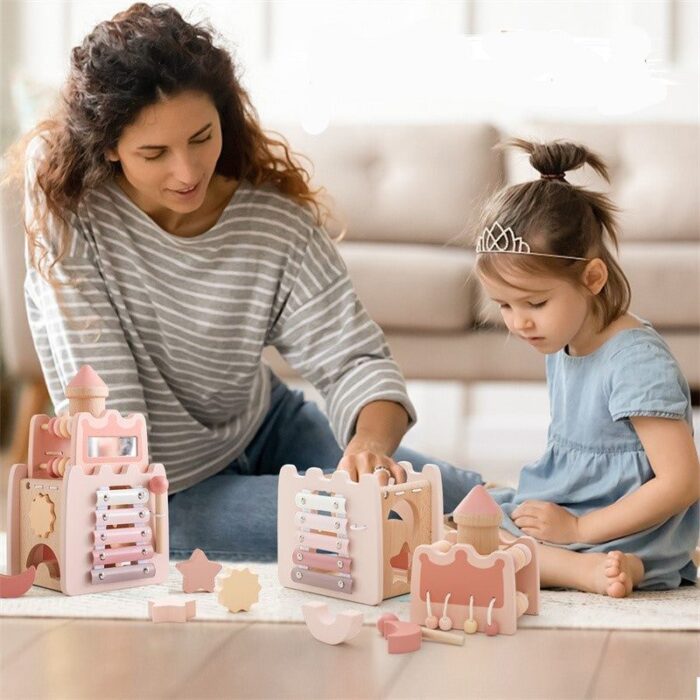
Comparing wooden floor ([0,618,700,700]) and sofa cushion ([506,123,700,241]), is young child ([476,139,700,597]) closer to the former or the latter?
wooden floor ([0,618,700,700])

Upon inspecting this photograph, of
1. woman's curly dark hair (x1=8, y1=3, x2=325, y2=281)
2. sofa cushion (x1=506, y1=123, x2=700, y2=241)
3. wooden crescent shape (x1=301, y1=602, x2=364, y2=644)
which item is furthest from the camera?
sofa cushion (x1=506, y1=123, x2=700, y2=241)

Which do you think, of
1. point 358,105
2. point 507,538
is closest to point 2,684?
point 507,538

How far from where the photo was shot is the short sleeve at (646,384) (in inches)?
54.1

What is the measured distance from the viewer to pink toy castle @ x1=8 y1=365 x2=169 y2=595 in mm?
1333

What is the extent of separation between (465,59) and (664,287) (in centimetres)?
136

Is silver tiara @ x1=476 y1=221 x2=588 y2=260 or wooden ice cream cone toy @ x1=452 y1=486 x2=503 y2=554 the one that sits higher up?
silver tiara @ x1=476 y1=221 x2=588 y2=260

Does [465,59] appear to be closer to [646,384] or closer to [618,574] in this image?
[646,384]

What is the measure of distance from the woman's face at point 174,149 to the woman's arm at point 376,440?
1.21ft

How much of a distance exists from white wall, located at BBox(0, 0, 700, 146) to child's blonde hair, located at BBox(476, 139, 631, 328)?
7.23 ft

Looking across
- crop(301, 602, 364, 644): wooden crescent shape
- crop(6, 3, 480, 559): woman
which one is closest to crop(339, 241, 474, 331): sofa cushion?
crop(6, 3, 480, 559): woman

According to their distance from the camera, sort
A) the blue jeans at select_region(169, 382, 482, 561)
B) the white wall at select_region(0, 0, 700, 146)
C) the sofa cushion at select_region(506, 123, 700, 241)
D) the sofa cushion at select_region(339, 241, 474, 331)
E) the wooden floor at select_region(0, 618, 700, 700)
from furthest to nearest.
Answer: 1. the white wall at select_region(0, 0, 700, 146)
2. the sofa cushion at select_region(506, 123, 700, 241)
3. the sofa cushion at select_region(339, 241, 474, 331)
4. the blue jeans at select_region(169, 382, 482, 561)
5. the wooden floor at select_region(0, 618, 700, 700)

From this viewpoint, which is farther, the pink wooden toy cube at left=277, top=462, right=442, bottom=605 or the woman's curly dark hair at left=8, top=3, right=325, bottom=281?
the woman's curly dark hair at left=8, top=3, right=325, bottom=281

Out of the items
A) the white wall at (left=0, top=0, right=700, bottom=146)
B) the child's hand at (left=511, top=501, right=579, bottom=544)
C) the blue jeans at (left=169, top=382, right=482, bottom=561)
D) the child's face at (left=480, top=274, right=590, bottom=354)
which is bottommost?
the blue jeans at (left=169, top=382, right=482, bottom=561)

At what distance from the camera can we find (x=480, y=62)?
3697mm
